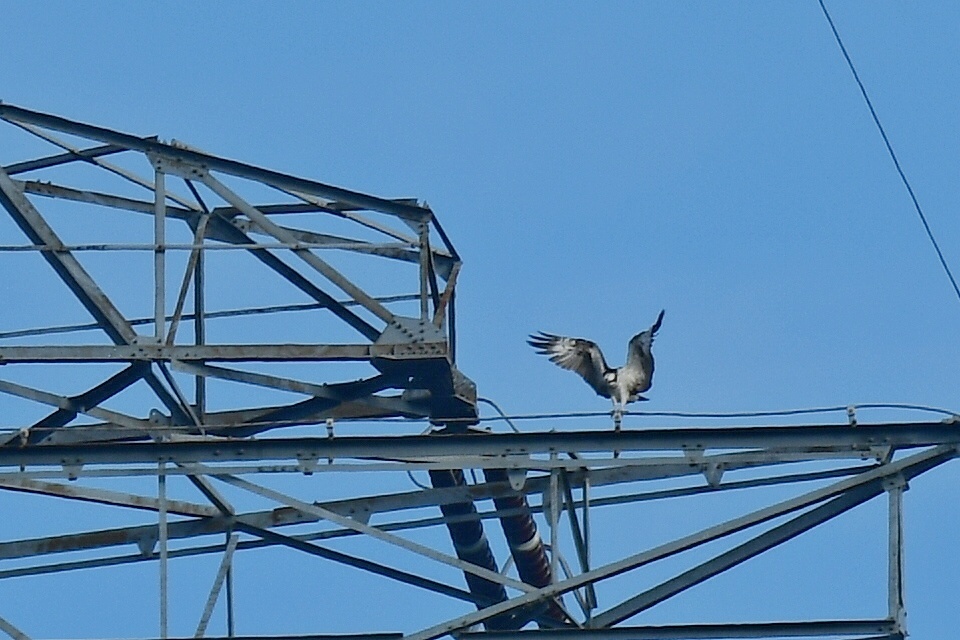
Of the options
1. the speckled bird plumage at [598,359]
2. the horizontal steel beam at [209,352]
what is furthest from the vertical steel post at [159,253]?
the speckled bird plumage at [598,359]

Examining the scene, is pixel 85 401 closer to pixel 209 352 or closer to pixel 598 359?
pixel 209 352

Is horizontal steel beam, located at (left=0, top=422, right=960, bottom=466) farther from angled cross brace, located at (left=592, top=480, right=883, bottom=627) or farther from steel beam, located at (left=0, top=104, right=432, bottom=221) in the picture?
steel beam, located at (left=0, top=104, right=432, bottom=221)

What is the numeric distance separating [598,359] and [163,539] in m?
4.86

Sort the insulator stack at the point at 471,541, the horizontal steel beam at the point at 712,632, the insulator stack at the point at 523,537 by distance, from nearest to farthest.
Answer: the horizontal steel beam at the point at 712,632 < the insulator stack at the point at 471,541 < the insulator stack at the point at 523,537

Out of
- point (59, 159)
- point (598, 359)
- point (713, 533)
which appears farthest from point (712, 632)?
point (59, 159)

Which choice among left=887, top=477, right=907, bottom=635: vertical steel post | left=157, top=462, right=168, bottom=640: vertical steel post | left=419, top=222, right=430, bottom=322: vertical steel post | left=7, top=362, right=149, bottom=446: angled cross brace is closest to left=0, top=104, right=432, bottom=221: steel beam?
left=419, top=222, right=430, bottom=322: vertical steel post

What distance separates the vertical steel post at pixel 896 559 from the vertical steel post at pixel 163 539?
589 cm

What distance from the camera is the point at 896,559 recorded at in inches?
990

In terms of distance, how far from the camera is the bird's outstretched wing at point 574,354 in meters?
28.2

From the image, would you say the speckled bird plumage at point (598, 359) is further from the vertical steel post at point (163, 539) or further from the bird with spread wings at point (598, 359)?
the vertical steel post at point (163, 539)

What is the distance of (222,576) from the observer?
86.0 ft

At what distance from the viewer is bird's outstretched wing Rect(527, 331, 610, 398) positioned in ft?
92.4

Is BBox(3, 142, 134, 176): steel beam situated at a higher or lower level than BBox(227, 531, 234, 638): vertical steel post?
higher

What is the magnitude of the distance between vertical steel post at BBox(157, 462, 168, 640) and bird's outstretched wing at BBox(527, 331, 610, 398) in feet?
13.4
